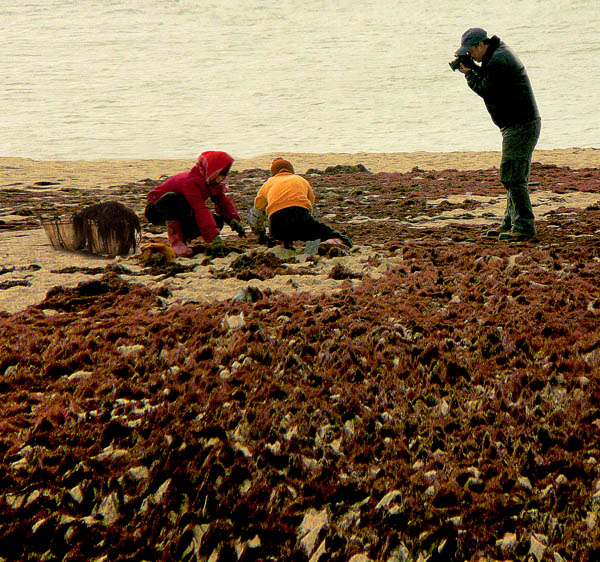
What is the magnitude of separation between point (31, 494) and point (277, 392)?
123cm

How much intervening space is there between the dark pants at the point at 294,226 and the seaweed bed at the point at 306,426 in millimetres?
1371

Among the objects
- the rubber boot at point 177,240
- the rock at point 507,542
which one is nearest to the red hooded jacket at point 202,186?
the rubber boot at point 177,240

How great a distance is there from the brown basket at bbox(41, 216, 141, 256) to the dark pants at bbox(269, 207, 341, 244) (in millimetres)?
1417

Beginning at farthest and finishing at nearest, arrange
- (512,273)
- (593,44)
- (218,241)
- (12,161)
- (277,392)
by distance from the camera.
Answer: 1. (593,44)
2. (12,161)
3. (218,241)
4. (512,273)
5. (277,392)

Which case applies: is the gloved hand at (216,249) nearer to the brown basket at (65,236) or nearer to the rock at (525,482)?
the brown basket at (65,236)

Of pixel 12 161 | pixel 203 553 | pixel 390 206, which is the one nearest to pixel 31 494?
pixel 203 553

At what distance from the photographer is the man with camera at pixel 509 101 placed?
562cm

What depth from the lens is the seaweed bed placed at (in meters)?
2.31

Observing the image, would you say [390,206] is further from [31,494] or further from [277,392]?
[31,494]

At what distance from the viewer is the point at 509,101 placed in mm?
5754

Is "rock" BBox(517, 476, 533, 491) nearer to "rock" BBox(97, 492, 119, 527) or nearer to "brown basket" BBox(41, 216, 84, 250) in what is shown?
"rock" BBox(97, 492, 119, 527)

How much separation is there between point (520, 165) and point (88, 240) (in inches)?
167

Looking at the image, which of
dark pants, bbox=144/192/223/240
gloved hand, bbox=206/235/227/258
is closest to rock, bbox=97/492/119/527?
gloved hand, bbox=206/235/227/258

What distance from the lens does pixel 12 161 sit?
17312 millimetres
